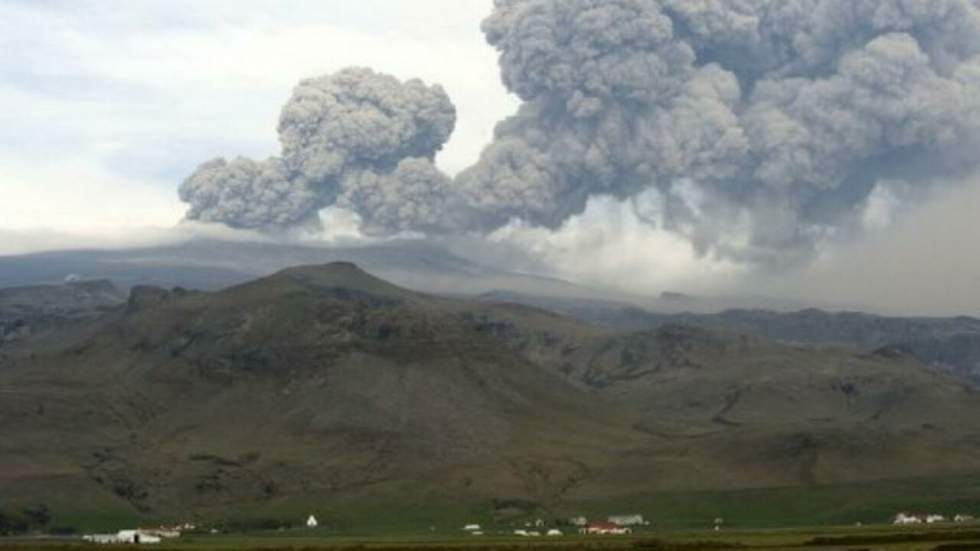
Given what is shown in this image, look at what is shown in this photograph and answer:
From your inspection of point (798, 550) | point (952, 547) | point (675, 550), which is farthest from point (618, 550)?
point (952, 547)

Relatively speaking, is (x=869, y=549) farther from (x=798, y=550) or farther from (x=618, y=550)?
(x=618, y=550)

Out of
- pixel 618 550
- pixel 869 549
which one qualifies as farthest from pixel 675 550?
pixel 869 549

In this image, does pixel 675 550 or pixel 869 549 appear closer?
pixel 869 549

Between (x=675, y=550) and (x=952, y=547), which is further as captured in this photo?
(x=675, y=550)

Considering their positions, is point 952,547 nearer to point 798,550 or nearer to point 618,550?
point 798,550

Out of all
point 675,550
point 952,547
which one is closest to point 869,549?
point 952,547

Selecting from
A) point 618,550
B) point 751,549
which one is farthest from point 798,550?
point 618,550
